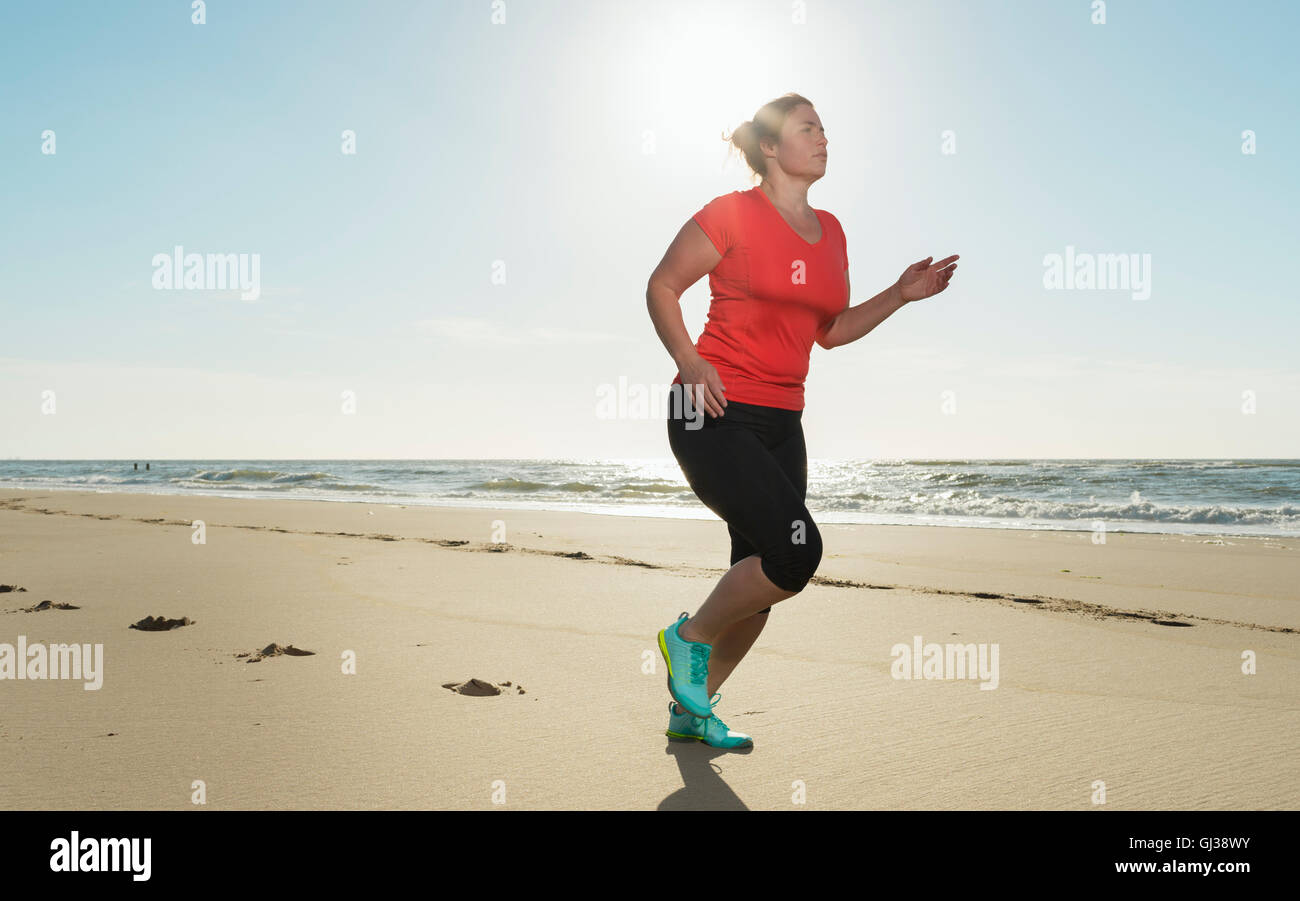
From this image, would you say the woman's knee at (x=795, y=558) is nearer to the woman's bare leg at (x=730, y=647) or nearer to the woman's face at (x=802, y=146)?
the woman's bare leg at (x=730, y=647)

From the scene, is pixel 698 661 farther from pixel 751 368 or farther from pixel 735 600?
pixel 751 368

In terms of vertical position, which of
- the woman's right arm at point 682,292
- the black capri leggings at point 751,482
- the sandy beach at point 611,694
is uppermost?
the woman's right arm at point 682,292

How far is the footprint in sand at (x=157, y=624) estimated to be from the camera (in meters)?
4.48

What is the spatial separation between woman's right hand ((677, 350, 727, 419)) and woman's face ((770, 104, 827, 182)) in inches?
29.4

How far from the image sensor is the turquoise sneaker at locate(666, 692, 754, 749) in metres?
2.77

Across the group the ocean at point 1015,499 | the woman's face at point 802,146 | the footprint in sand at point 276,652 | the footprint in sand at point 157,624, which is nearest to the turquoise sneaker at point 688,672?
the woman's face at point 802,146

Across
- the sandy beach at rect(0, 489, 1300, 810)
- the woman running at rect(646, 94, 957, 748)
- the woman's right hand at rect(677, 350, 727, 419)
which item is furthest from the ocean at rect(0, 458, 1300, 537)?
the woman's right hand at rect(677, 350, 727, 419)

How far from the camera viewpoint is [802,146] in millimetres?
2826

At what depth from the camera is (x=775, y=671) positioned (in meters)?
3.83

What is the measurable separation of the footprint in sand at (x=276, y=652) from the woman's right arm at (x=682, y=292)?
243 centimetres

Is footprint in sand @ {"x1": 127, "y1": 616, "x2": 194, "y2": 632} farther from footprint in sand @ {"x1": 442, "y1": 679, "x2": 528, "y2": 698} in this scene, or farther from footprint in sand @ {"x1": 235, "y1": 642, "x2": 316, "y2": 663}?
footprint in sand @ {"x1": 442, "y1": 679, "x2": 528, "y2": 698}

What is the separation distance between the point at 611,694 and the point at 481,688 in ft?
1.68

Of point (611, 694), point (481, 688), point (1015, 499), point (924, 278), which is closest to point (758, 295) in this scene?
point (924, 278)
